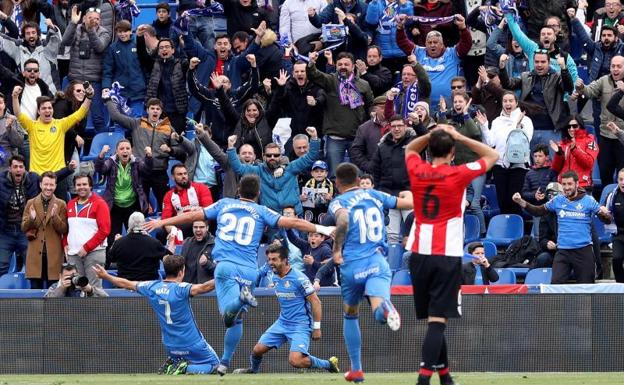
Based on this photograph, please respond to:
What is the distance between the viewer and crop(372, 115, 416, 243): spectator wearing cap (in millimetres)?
20906

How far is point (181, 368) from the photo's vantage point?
16.7 meters

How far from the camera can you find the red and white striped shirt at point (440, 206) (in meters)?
12.4

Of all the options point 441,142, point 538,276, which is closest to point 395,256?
point 538,276

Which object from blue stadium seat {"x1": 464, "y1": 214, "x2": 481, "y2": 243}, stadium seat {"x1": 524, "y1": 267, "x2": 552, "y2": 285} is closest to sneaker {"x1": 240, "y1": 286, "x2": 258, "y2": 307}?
stadium seat {"x1": 524, "y1": 267, "x2": 552, "y2": 285}

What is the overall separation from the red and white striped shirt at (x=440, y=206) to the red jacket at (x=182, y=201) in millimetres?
9221

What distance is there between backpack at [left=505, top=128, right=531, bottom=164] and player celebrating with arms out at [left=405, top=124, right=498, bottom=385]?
8.87 meters

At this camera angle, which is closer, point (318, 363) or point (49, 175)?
point (318, 363)

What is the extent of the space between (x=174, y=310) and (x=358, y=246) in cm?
319

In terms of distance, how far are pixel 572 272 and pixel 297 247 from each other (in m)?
3.87

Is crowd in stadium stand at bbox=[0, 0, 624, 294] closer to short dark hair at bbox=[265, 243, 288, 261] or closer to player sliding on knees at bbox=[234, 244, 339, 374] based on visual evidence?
player sliding on knees at bbox=[234, 244, 339, 374]

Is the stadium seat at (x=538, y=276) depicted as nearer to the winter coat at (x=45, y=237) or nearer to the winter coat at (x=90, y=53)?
the winter coat at (x=45, y=237)

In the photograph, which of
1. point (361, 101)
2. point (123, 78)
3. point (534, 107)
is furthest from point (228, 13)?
point (534, 107)

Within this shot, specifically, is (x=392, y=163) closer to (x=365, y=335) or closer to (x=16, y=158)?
(x=365, y=335)

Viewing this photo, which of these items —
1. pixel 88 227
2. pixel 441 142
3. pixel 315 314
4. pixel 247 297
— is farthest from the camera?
pixel 88 227
